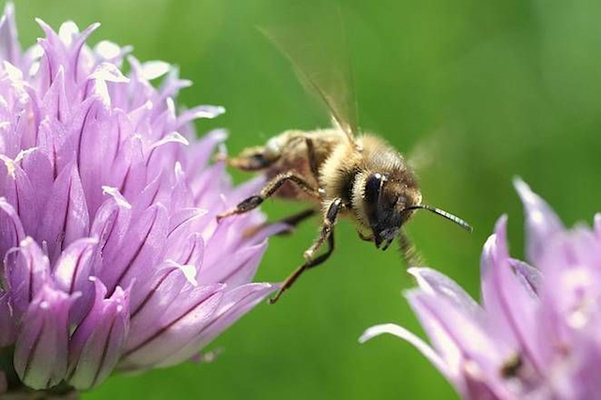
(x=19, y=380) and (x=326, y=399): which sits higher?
(x=19, y=380)

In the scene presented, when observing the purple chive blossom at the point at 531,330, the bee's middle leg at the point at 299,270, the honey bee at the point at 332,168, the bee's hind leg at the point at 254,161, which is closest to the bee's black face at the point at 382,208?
the honey bee at the point at 332,168

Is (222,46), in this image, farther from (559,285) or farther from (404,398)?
(559,285)

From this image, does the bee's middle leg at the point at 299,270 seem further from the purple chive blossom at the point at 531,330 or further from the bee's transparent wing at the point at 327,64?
the purple chive blossom at the point at 531,330

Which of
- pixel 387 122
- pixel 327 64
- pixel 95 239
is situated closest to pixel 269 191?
pixel 327 64

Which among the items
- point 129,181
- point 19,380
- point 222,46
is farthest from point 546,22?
point 19,380

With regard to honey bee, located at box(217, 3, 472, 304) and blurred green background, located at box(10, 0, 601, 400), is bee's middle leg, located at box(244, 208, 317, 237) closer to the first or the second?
honey bee, located at box(217, 3, 472, 304)

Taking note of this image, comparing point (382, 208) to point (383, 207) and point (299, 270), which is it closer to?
point (383, 207)

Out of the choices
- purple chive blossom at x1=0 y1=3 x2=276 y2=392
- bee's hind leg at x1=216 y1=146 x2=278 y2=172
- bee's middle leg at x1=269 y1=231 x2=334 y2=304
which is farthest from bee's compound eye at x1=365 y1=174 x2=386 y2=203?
bee's hind leg at x1=216 y1=146 x2=278 y2=172
